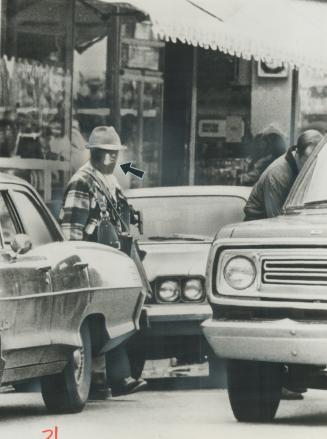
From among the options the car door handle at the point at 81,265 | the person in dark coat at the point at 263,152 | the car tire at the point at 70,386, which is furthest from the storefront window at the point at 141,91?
the car tire at the point at 70,386

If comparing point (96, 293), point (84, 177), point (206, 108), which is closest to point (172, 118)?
point (206, 108)

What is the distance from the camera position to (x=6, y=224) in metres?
6.43

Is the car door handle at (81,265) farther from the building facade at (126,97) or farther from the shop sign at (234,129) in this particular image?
the shop sign at (234,129)

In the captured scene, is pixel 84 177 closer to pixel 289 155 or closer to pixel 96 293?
pixel 96 293

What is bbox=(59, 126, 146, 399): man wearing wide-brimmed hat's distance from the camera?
7527 millimetres

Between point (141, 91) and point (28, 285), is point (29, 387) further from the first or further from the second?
point (141, 91)

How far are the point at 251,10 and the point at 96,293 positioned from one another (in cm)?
240

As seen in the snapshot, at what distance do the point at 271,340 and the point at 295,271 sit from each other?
16.0 inches

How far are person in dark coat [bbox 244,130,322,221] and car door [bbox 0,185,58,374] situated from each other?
5.10 ft

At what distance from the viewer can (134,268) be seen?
298 inches

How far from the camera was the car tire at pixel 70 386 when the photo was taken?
268 inches

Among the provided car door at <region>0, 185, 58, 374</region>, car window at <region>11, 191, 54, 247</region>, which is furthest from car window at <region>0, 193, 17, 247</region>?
car window at <region>11, 191, 54, 247</region>

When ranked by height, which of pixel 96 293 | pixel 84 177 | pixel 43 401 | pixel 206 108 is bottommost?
pixel 43 401

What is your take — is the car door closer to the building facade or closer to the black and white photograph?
the black and white photograph
